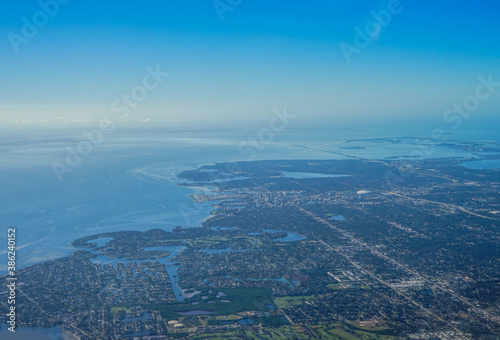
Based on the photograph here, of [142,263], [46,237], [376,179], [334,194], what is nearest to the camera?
[142,263]

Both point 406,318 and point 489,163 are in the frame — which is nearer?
point 406,318

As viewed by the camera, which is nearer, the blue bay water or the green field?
the green field

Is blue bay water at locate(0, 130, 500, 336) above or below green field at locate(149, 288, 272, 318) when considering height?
above

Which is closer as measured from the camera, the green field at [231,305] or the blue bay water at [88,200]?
the green field at [231,305]

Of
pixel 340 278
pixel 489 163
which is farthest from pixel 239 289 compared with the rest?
pixel 489 163

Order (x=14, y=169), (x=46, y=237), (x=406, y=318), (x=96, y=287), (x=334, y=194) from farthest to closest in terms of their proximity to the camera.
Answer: (x=14, y=169) → (x=334, y=194) → (x=46, y=237) → (x=96, y=287) → (x=406, y=318)

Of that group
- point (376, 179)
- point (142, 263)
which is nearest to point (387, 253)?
point (142, 263)

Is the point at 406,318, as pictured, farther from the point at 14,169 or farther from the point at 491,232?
the point at 14,169

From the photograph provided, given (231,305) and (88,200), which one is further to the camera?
(88,200)

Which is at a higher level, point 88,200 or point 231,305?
point 88,200

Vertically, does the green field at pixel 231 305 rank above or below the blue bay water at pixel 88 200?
below
